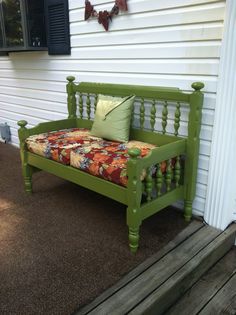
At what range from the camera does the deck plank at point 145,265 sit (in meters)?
1.44

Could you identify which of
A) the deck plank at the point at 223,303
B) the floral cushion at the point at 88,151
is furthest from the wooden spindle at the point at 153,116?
the deck plank at the point at 223,303

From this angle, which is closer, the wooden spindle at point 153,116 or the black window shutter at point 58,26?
the wooden spindle at point 153,116

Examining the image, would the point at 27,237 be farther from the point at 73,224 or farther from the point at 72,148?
the point at 72,148

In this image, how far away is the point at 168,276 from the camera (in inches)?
63.8

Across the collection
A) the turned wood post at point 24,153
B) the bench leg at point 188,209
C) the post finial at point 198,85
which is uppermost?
the post finial at point 198,85

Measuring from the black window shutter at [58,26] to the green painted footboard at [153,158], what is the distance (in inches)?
18.9

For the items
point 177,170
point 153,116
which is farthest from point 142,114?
point 177,170

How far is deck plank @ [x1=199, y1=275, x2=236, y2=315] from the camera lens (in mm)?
1586

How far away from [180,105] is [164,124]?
18 cm

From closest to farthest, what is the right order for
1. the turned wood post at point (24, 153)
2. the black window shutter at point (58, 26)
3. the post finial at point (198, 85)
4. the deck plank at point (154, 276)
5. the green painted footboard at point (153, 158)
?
1. the deck plank at point (154, 276)
2. the green painted footboard at point (153, 158)
3. the post finial at point (198, 85)
4. the turned wood post at point (24, 153)
5. the black window shutter at point (58, 26)

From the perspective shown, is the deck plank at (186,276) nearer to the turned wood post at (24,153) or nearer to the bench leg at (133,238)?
the bench leg at (133,238)

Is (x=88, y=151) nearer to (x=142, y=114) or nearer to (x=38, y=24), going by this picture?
(x=142, y=114)

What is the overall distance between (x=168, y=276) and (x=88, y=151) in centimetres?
96

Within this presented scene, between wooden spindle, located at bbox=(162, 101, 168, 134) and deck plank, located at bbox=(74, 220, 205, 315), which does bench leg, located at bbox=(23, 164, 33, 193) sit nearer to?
wooden spindle, located at bbox=(162, 101, 168, 134)
